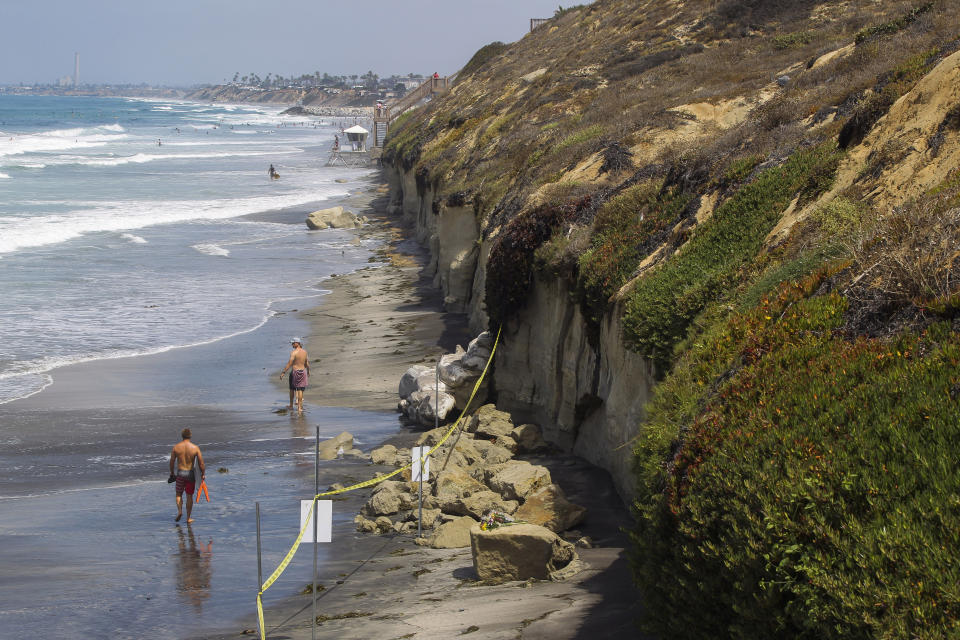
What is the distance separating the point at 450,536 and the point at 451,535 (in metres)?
0.02

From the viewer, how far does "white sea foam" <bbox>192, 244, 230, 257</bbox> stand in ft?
115

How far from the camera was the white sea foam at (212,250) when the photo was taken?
3516 cm

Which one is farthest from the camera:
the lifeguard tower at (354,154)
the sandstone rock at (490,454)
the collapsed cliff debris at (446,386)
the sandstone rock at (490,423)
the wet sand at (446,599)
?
the lifeguard tower at (354,154)

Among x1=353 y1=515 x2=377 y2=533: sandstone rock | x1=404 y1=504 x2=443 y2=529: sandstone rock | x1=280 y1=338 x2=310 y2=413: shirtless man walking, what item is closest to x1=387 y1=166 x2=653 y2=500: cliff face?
x1=404 y1=504 x2=443 y2=529: sandstone rock

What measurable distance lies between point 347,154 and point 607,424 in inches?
2773

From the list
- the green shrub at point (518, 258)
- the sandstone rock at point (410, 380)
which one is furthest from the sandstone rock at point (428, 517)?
the green shrub at point (518, 258)

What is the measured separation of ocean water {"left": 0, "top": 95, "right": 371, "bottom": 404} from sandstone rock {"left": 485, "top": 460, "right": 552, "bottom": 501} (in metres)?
10.5

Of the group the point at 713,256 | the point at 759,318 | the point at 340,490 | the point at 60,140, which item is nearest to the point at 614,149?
the point at 713,256

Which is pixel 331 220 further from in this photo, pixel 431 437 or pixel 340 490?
pixel 340 490

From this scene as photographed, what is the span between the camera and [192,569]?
10867mm

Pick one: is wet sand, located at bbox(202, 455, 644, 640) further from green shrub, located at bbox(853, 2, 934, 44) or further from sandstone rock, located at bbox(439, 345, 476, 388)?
green shrub, located at bbox(853, 2, 934, 44)

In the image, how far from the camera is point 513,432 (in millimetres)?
15352

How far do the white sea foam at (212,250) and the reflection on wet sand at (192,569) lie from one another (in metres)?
24.1

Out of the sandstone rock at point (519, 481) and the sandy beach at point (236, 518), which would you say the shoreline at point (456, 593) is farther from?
the sandstone rock at point (519, 481)
